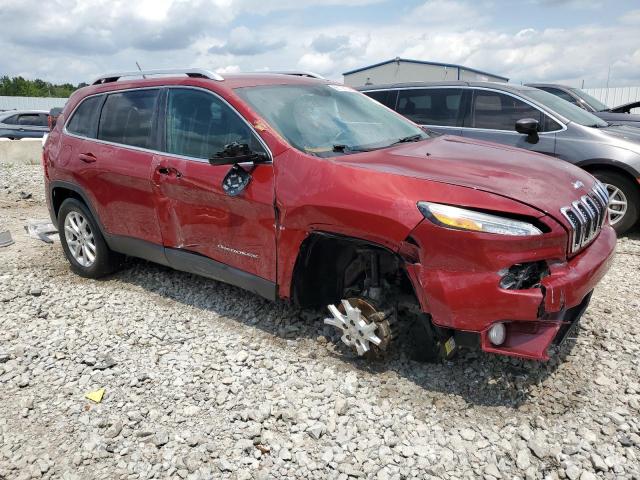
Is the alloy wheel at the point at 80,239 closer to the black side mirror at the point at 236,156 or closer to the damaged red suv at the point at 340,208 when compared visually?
the damaged red suv at the point at 340,208

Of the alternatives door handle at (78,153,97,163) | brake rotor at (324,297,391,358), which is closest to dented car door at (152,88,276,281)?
brake rotor at (324,297,391,358)

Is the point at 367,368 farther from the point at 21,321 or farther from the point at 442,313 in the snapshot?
the point at 21,321

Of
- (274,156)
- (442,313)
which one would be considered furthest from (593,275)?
(274,156)

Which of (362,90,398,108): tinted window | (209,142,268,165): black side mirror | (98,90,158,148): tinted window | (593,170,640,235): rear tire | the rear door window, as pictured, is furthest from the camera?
the rear door window

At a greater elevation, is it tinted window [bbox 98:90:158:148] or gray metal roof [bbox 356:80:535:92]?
gray metal roof [bbox 356:80:535:92]

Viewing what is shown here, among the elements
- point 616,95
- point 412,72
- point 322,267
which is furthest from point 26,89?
point 322,267

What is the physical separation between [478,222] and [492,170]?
0.56 meters

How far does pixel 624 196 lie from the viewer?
599 cm

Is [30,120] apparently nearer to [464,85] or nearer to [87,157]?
[87,157]

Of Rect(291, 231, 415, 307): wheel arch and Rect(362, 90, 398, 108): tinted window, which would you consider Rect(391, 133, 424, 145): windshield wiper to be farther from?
Rect(362, 90, 398, 108): tinted window

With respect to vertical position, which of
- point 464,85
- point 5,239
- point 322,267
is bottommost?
point 5,239

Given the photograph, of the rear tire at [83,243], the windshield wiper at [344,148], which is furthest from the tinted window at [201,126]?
the rear tire at [83,243]

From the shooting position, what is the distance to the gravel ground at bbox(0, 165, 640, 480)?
105 inches

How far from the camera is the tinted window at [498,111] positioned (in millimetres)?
6523
